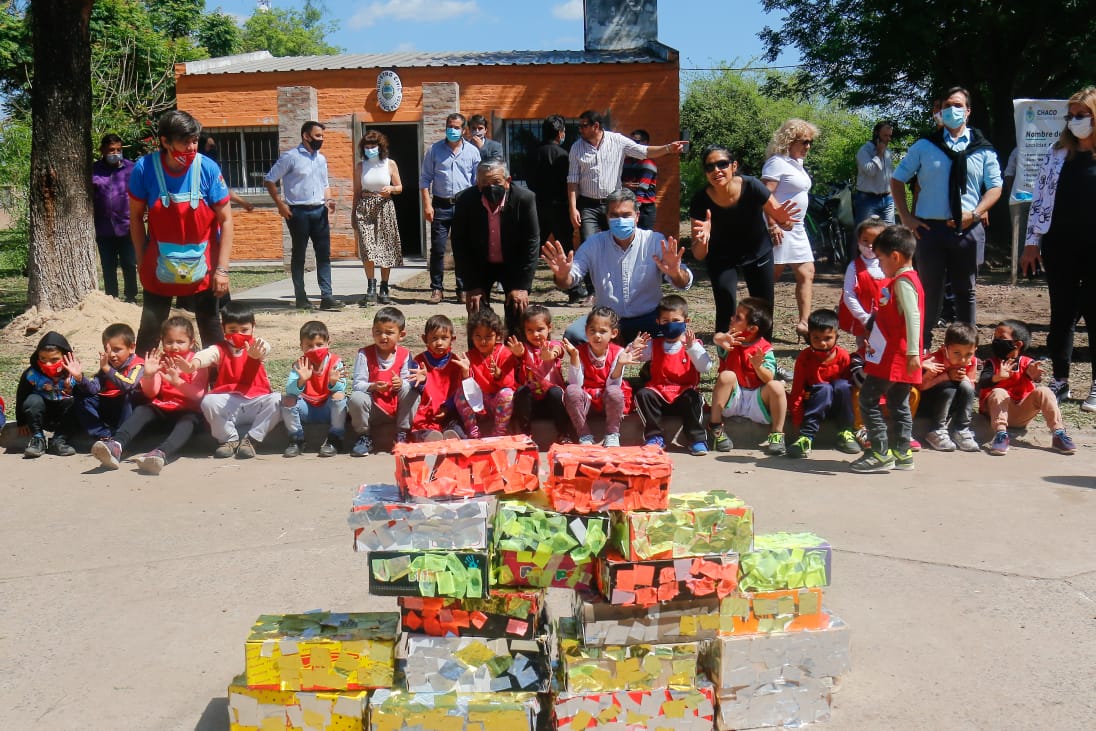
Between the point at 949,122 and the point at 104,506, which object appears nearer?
the point at 104,506

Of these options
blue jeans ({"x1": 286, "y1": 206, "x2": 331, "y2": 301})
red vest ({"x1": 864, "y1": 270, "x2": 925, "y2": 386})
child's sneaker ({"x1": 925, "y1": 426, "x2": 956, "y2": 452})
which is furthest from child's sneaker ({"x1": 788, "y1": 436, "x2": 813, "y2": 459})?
blue jeans ({"x1": 286, "y1": 206, "x2": 331, "y2": 301})

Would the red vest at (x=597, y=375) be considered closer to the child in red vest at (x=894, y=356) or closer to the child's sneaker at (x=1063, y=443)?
the child in red vest at (x=894, y=356)

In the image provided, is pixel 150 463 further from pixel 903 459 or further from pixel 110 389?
pixel 903 459

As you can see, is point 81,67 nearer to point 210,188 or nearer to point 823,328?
point 210,188

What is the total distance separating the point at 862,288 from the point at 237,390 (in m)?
4.28

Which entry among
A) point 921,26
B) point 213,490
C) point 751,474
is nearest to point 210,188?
point 213,490

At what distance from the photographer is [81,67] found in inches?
408

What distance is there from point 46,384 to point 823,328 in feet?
15.9

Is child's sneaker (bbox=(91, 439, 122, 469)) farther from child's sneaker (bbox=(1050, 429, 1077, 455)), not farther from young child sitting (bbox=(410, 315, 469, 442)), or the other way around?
child's sneaker (bbox=(1050, 429, 1077, 455))

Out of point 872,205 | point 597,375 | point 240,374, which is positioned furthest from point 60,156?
point 872,205

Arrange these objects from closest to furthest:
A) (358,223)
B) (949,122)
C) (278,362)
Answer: (949,122), (278,362), (358,223)

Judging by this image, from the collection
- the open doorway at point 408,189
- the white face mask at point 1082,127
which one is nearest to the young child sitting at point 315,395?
the white face mask at point 1082,127

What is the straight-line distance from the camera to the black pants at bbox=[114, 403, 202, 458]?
21.9 feet

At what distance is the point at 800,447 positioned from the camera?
261 inches
